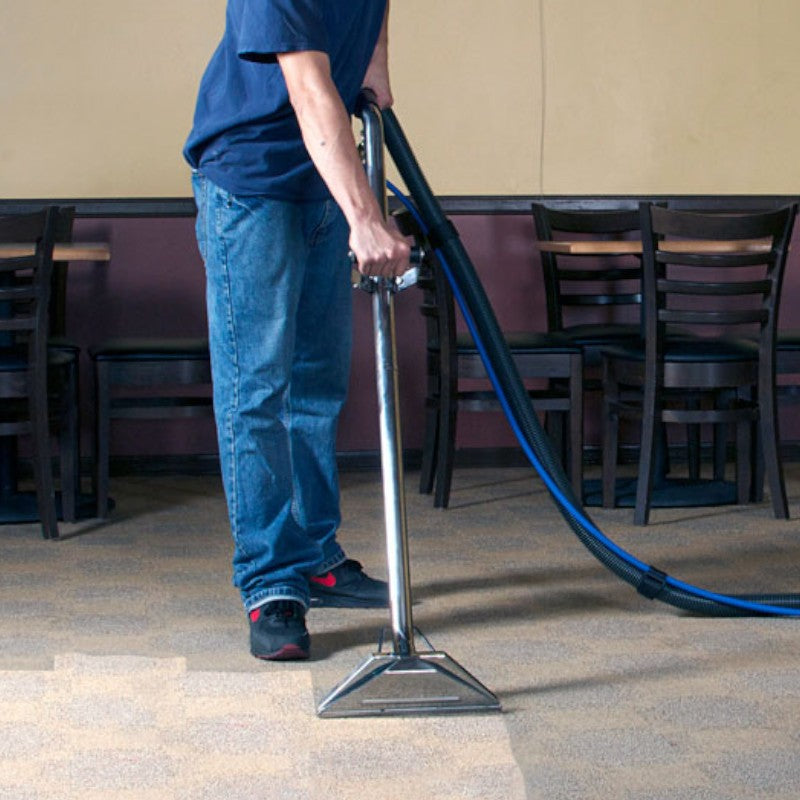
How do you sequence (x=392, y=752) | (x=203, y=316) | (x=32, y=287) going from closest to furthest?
1. (x=392, y=752)
2. (x=32, y=287)
3. (x=203, y=316)

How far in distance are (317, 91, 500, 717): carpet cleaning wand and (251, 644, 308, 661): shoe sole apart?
0.25 m

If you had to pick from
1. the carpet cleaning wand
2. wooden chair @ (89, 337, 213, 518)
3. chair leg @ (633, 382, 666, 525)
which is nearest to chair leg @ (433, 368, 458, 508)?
chair leg @ (633, 382, 666, 525)

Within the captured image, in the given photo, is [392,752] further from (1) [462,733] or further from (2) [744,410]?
(2) [744,410]

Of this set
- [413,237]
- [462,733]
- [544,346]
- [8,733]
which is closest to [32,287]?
[413,237]

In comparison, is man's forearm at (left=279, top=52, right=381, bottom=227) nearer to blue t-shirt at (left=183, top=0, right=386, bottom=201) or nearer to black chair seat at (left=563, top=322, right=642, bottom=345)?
blue t-shirt at (left=183, top=0, right=386, bottom=201)

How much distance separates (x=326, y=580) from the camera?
2.88 meters

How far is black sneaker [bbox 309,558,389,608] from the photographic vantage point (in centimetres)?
287

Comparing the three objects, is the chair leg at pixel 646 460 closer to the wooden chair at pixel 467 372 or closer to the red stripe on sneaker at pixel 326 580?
the wooden chair at pixel 467 372

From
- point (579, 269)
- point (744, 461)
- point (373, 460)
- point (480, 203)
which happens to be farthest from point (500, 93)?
point (744, 461)

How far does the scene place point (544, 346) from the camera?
13.8ft

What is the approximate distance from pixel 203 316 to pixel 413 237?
1.03 m

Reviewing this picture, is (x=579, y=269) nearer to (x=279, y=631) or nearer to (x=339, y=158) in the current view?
(x=279, y=631)

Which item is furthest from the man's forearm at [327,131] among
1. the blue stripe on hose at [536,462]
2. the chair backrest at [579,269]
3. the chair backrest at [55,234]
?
the chair backrest at [579,269]

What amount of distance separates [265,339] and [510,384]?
1.58 feet
